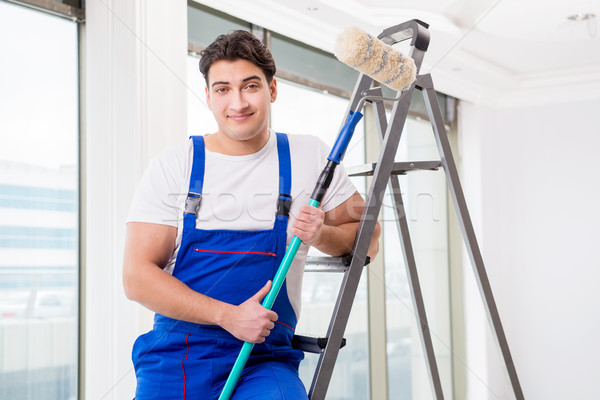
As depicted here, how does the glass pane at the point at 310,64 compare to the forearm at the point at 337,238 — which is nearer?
the forearm at the point at 337,238

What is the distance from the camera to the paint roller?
4.26ft

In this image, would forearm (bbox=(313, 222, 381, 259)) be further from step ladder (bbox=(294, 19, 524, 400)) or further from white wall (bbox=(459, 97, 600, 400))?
white wall (bbox=(459, 97, 600, 400))

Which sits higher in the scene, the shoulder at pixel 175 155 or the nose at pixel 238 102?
the nose at pixel 238 102

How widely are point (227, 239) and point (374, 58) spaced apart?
1.73 ft

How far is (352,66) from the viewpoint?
1386 mm

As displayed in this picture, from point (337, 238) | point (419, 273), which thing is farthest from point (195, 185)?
point (419, 273)

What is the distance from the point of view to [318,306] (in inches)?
140

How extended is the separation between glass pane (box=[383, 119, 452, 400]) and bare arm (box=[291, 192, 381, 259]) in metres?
2.47

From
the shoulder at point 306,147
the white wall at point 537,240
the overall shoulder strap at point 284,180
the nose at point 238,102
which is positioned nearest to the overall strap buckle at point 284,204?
the overall shoulder strap at point 284,180

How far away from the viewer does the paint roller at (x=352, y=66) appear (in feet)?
4.26

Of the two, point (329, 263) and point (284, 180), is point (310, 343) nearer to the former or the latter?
point (329, 263)

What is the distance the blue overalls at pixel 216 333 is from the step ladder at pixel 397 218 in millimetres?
85

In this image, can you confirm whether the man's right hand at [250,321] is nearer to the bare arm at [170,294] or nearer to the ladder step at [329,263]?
the bare arm at [170,294]

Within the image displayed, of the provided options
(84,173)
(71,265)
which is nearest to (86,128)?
(84,173)
